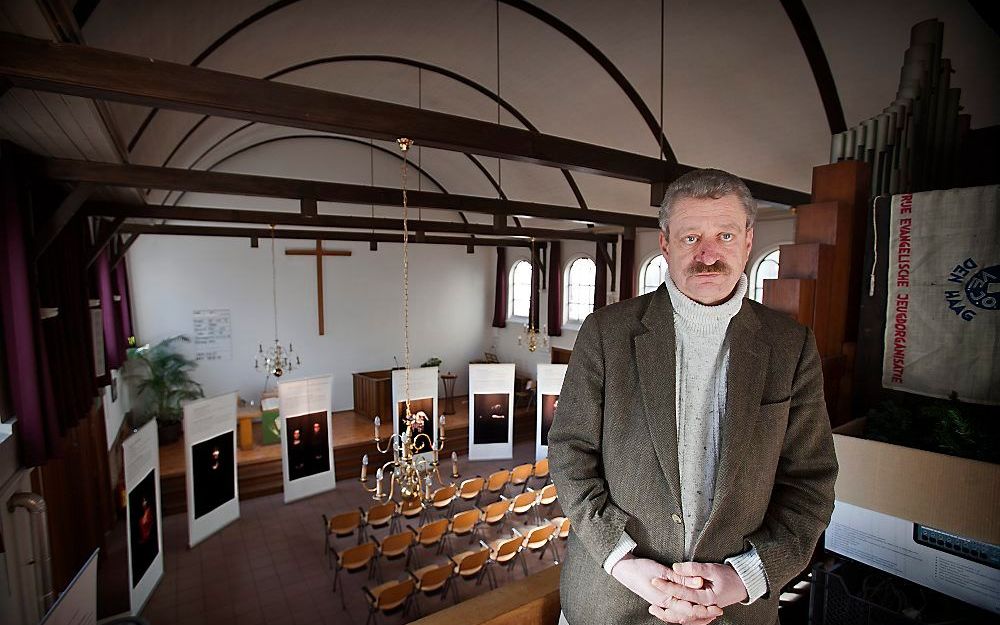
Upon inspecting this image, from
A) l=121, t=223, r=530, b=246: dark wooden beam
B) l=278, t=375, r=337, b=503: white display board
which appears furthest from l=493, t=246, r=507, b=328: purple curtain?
l=278, t=375, r=337, b=503: white display board

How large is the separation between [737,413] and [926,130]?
2.48 m

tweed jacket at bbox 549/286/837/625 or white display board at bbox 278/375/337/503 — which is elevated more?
tweed jacket at bbox 549/286/837/625

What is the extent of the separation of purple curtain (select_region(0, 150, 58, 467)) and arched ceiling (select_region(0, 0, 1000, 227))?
0.56 metres

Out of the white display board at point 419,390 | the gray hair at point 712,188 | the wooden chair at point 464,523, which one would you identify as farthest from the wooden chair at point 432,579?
the gray hair at point 712,188

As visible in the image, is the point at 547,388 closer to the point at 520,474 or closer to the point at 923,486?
the point at 520,474

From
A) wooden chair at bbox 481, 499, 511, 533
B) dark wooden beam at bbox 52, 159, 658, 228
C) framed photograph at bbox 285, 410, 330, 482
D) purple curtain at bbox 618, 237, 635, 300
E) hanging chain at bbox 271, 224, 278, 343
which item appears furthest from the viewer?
hanging chain at bbox 271, 224, 278, 343

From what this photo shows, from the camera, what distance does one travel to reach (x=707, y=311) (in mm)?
1271

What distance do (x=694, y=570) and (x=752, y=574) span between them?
142mm

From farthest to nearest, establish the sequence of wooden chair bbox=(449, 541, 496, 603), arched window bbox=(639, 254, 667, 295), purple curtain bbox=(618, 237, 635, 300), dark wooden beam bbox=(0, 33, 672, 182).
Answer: arched window bbox=(639, 254, 667, 295)
purple curtain bbox=(618, 237, 635, 300)
wooden chair bbox=(449, 541, 496, 603)
dark wooden beam bbox=(0, 33, 672, 182)

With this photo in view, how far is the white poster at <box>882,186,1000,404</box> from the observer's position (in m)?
2.16

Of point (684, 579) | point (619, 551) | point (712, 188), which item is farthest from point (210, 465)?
point (712, 188)

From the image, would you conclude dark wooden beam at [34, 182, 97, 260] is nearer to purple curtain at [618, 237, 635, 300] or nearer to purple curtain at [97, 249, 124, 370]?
purple curtain at [97, 249, 124, 370]

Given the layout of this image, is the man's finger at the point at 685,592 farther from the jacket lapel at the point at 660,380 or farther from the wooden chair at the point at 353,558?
the wooden chair at the point at 353,558

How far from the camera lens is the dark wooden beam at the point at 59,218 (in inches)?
167
